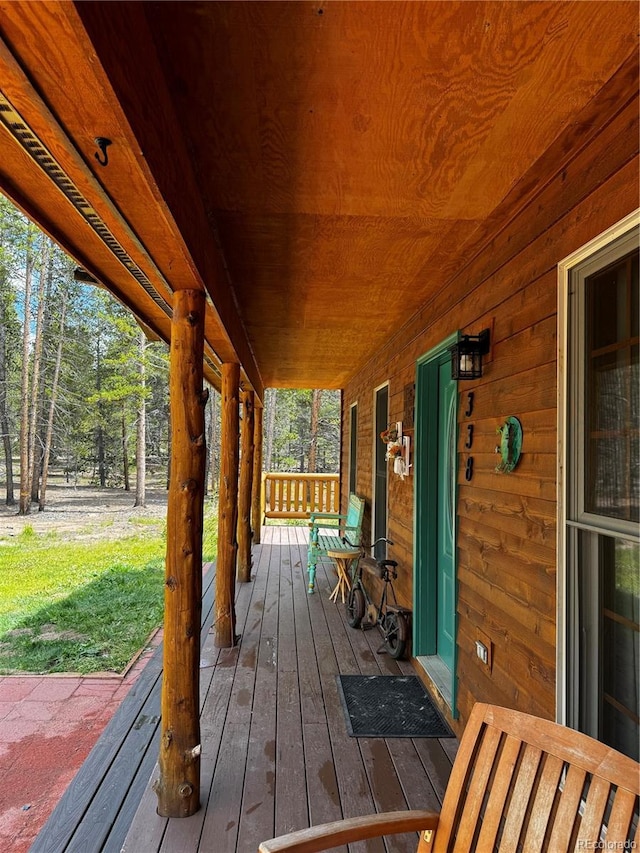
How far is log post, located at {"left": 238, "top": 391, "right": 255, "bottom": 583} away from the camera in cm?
513

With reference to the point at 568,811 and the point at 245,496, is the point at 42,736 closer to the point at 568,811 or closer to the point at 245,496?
the point at 245,496

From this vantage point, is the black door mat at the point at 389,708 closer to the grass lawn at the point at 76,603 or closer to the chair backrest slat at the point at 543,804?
the chair backrest slat at the point at 543,804

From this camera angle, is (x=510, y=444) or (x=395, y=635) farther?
(x=395, y=635)

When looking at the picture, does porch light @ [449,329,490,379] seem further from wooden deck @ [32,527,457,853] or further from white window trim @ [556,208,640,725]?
wooden deck @ [32,527,457,853]

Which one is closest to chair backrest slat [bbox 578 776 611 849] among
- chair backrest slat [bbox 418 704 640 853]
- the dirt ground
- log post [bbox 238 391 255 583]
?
chair backrest slat [bbox 418 704 640 853]

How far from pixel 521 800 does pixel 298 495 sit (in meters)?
8.48

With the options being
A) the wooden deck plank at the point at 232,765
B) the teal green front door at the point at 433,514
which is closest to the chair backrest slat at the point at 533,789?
the wooden deck plank at the point at 232,765

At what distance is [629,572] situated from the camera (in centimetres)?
125

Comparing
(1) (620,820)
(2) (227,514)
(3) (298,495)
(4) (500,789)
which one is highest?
(2) (227,514)

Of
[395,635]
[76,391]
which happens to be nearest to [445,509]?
[395,635]

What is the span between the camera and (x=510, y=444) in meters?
1.87

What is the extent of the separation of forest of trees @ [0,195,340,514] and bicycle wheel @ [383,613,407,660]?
10245mm

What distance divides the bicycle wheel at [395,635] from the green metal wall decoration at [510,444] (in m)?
1.77

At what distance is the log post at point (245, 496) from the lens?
513 cm
